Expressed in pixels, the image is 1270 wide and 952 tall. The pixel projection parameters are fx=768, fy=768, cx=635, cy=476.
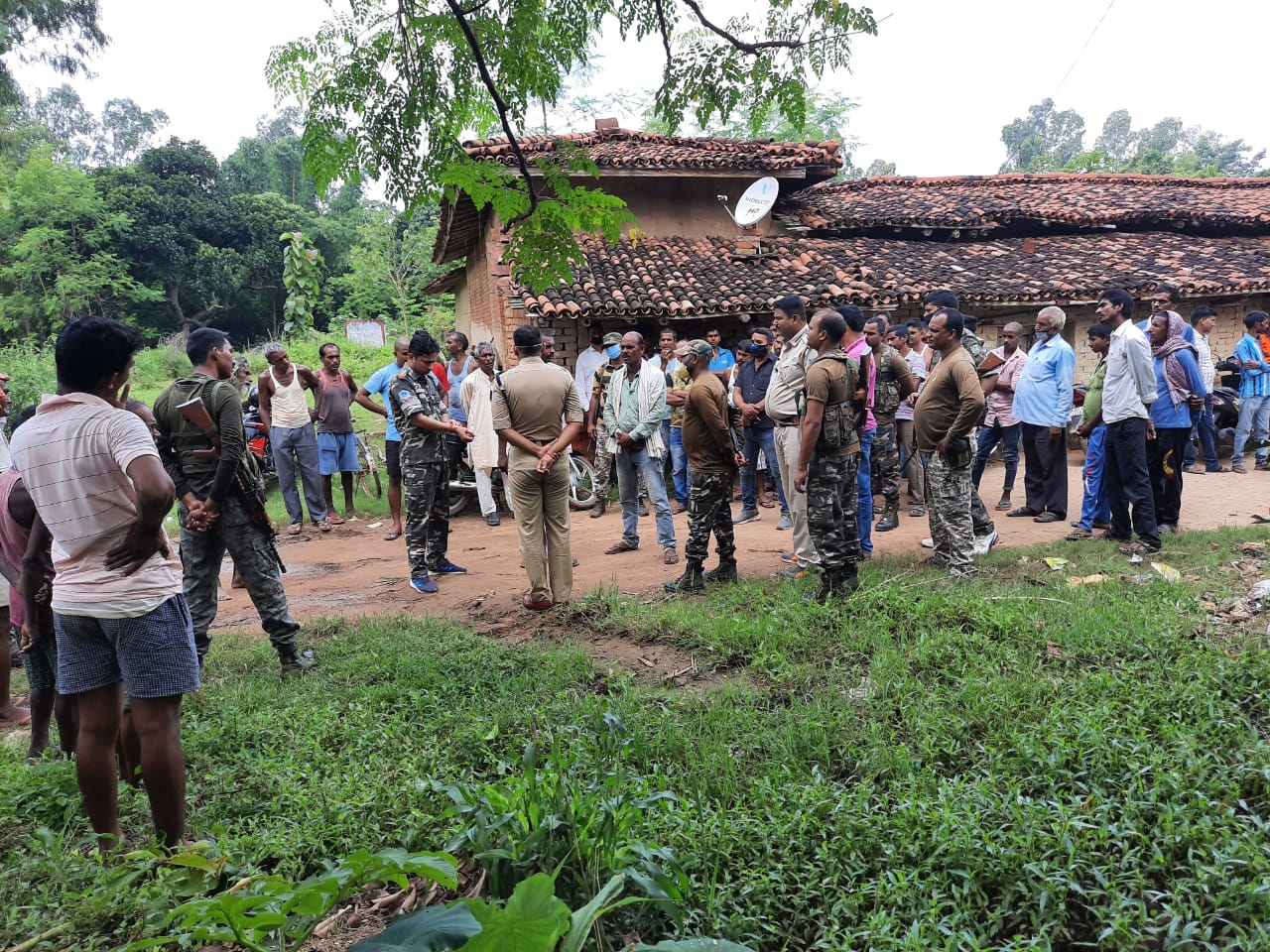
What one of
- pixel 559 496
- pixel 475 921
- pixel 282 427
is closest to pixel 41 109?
pixel 282 427

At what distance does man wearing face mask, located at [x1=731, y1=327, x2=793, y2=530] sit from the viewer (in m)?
7.99

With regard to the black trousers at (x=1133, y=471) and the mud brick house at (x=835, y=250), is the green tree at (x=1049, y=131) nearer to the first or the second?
the mud brick house at (x=835, y=250)

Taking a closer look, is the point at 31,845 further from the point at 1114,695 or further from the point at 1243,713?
the point at 1243,713

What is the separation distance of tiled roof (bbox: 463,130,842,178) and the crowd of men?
472cm

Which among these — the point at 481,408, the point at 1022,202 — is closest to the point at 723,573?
the point at 481,408

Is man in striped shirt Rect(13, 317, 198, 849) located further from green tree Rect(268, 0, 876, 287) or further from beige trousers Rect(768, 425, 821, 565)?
beige trousers Rect(768, 425, 821, 565)

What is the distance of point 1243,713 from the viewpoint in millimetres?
3201

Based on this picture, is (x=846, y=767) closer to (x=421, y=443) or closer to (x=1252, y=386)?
(x=421, y=443)

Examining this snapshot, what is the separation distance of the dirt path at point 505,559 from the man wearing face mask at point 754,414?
0.29 m

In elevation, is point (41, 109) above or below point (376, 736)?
above

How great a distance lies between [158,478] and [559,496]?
3.11 m

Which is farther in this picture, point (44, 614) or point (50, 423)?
point (44, 614)

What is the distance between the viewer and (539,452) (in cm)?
527

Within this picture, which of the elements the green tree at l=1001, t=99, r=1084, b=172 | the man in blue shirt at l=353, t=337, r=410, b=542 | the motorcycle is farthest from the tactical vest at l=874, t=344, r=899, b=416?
the green tree at l=1001, t=99, r=1084, b=172
